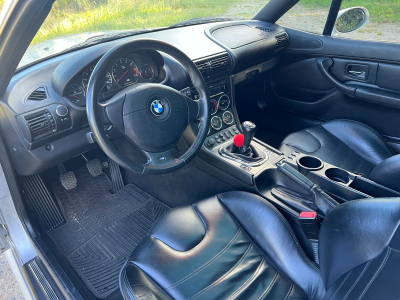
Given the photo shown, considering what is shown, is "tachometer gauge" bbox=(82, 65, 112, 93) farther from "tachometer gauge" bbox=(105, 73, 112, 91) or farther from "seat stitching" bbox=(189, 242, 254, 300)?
"seat stitching" bbox=(189, 242, 254, 300)

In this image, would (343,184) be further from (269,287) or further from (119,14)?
(119,14)

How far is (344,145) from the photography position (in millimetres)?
2104

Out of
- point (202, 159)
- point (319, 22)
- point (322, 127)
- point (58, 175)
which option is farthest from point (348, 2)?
point (58, 175)

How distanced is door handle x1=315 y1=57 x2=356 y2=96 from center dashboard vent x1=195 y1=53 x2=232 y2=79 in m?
0.83

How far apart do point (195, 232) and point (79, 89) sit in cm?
90

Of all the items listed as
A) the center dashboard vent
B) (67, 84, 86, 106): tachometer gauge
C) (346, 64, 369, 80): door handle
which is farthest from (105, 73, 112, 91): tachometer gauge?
(346, 64, 369, 80): door handle

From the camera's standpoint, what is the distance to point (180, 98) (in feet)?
4.75

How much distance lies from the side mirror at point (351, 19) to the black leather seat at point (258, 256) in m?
1.61

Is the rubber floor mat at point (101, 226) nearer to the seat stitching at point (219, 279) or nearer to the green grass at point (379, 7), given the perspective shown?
the seat stitching at point (219, 279)

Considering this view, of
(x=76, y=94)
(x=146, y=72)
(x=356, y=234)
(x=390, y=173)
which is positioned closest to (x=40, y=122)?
(x=76, y=94)

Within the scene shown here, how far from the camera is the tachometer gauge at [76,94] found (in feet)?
5.28

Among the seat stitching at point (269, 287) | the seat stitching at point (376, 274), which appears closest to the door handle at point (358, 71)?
the seat stitching at point (269, 287)

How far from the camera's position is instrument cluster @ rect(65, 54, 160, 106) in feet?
5.25

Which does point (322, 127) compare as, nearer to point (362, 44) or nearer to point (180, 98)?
point (362, 44)
